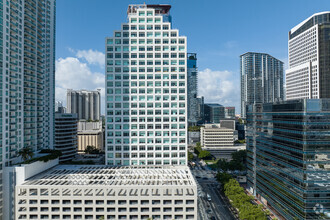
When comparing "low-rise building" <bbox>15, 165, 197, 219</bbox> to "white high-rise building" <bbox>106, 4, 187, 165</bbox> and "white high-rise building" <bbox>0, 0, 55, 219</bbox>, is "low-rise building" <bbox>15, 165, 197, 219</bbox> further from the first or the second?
"white high-rise building" <bbox>106, 4, 187, 165</bbox>

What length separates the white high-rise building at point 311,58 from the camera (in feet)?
427

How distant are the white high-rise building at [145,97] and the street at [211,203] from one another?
20487 mm

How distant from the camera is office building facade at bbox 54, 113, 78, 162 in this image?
127 m

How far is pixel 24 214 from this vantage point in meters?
60.0

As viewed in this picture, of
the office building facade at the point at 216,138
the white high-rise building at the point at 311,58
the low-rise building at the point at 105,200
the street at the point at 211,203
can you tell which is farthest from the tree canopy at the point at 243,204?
the white high-rise building at the point at 311,58

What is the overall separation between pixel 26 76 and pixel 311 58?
167 metres

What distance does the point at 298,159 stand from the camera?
203 feet

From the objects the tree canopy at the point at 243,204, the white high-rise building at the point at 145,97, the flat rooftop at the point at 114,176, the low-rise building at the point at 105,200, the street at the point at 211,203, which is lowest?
the street at the point at 211,203

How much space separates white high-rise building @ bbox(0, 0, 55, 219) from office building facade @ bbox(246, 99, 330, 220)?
3635 inches

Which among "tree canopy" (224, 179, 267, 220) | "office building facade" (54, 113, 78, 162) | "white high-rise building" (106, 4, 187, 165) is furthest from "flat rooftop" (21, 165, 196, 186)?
"office building facade" (54, 113, 78, 162)

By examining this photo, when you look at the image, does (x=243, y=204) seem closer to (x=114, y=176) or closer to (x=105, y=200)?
(x=114, y=176)

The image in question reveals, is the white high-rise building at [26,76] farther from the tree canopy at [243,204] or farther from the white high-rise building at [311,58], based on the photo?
the white high-rise building at [311,58]

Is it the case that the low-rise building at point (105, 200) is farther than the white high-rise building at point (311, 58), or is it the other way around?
the white high-rise building at point (311, 58)

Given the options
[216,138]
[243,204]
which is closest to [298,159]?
[243,204]
